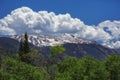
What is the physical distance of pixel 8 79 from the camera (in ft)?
353

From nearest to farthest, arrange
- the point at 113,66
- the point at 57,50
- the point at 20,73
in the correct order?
the point at 20,73 < the point at 113,66 < the point at 57,50

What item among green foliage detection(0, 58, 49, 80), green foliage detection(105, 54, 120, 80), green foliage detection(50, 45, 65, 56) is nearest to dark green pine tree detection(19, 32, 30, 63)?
green foliage detection(50, 45, 65, 56)

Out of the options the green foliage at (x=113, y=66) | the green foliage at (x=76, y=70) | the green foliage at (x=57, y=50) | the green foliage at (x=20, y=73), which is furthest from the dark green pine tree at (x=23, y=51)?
the green foliage at (x=113, y=66)

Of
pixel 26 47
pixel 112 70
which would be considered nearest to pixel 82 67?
pixel 112 70

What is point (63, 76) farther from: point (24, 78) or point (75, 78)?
point (24, 78)

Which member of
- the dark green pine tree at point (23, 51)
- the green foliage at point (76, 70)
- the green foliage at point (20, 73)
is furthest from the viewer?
the dark green pine tree at point (23, 51)

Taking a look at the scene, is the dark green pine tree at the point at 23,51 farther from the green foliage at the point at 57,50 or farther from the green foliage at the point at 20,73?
the green foliage at the point at 20,73

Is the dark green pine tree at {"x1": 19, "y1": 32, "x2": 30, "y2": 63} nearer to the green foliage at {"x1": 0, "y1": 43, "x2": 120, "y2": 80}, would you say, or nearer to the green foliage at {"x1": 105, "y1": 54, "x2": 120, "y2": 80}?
the green foliage at {"x1": 0, "y1": 43, "x2": 120, "y2": 80}

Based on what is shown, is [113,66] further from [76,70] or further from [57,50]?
[57,50]

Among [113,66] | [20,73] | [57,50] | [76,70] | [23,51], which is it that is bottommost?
[20,73]

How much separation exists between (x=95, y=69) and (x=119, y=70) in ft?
35.4

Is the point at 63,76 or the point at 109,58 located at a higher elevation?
the point at 109,58

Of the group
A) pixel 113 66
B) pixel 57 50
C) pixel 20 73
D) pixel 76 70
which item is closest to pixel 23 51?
pixel 57 50

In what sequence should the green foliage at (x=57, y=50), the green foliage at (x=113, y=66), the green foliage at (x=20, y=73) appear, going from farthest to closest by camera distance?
the green foliage at (x=57, y=50), the green foliage at (x=113, y=66), the green foliage at (x=20, y=73)
